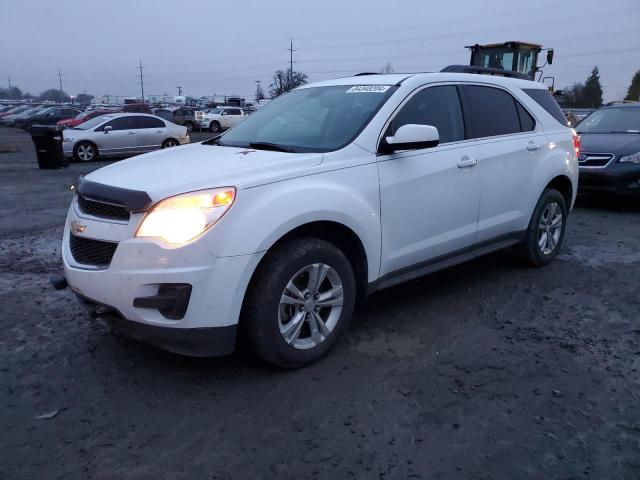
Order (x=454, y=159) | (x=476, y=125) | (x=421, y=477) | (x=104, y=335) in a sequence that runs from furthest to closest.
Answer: (x=476, y=125) → (x=454, y=159) → (x=104, y=335) → (x=421, y=477)

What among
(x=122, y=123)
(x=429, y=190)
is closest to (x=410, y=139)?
(x=429, y=190)

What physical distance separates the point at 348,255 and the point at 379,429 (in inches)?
47.3

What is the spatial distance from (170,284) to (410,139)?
1791 mm

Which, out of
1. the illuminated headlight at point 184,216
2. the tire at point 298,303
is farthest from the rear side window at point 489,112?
the illuminated headlight at point 184,216

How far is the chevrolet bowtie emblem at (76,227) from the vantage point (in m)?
3.13

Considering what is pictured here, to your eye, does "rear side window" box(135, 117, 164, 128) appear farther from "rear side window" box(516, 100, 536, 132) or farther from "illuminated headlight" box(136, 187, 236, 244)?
"illuminated headlight" box(136, 187, 236, 244)

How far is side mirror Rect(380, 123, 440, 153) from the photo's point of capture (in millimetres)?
3492

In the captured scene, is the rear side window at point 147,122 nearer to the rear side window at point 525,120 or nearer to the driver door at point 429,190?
the rear side window at point 525,120

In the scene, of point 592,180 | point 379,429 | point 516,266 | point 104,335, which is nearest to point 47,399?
point 104,335

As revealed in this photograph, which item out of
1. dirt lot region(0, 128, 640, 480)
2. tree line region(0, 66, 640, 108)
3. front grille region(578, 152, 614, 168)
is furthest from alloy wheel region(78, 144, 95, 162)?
tree line region(0, 66, 640, 108)

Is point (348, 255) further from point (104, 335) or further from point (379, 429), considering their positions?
point (104, 335)

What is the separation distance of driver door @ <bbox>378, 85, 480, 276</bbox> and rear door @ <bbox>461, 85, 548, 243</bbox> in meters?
0.12

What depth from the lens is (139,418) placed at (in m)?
2.80

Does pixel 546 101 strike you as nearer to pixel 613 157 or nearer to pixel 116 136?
pixel 613 157
